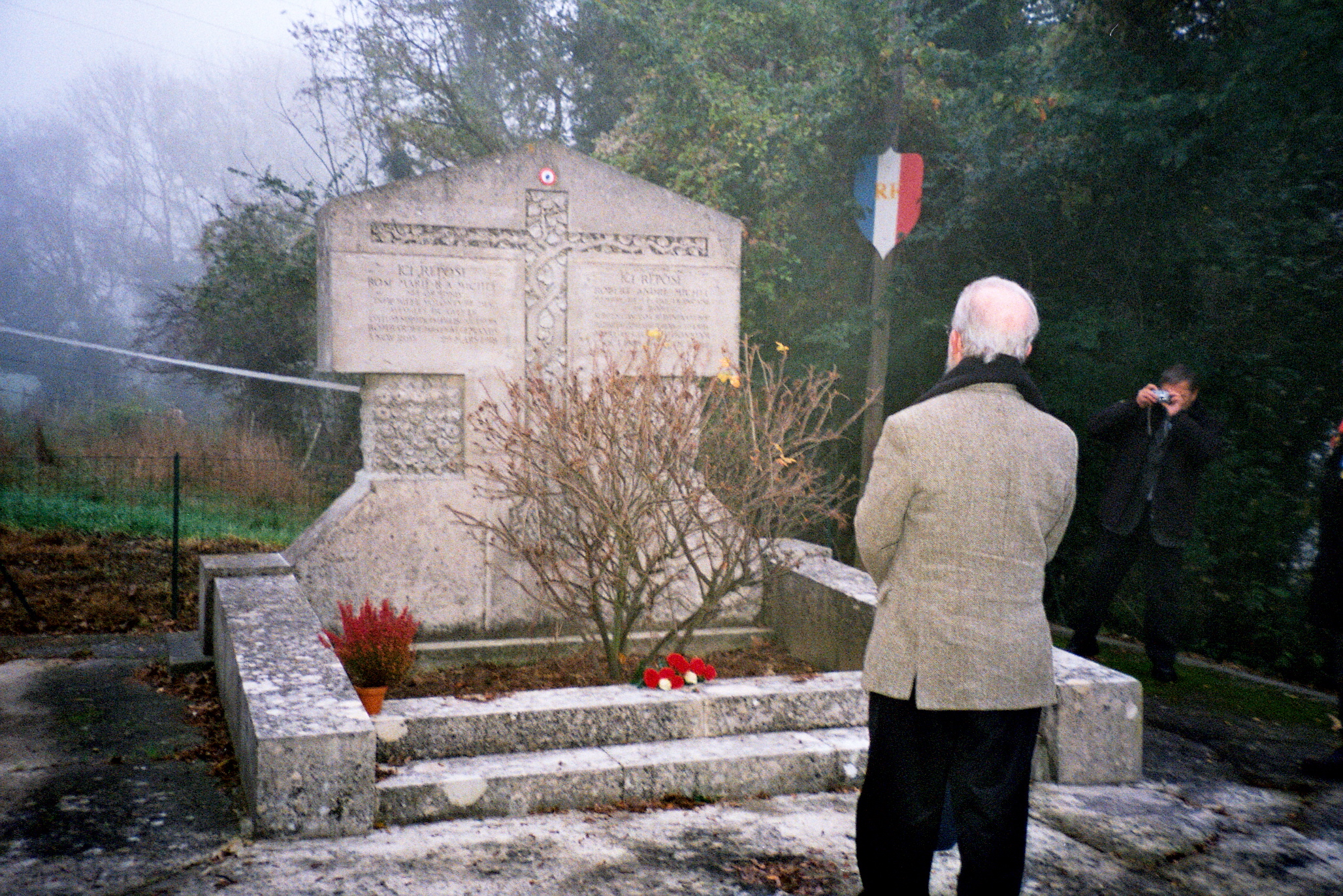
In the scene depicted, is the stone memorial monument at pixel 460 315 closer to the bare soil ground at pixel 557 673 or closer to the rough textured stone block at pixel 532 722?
the bare soil ground at pixel 557 673

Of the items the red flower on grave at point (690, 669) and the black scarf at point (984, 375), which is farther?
the red flower on grave at point (690, 669)

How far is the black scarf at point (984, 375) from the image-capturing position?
8.60 ft

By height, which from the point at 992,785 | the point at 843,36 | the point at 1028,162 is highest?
the point at 843,36

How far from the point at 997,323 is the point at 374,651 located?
275cm

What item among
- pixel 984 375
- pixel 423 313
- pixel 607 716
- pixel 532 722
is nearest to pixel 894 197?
pixel 423 313

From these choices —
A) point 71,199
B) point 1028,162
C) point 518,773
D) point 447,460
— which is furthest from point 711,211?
point 71,199

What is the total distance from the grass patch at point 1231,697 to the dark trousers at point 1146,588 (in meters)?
0.19

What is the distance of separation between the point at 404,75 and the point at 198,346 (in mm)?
5493

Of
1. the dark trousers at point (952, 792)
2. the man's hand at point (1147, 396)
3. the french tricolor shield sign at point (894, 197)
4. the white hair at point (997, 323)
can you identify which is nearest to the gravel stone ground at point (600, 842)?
the dark trousers at point (952, 792)

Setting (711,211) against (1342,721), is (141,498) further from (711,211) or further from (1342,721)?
(1342,721)

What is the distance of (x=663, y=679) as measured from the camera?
4.43m

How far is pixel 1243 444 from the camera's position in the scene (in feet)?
22.2

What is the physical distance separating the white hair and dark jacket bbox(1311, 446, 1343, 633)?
2749 millimetres

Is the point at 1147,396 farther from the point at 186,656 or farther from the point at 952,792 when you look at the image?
the point at 186,656
